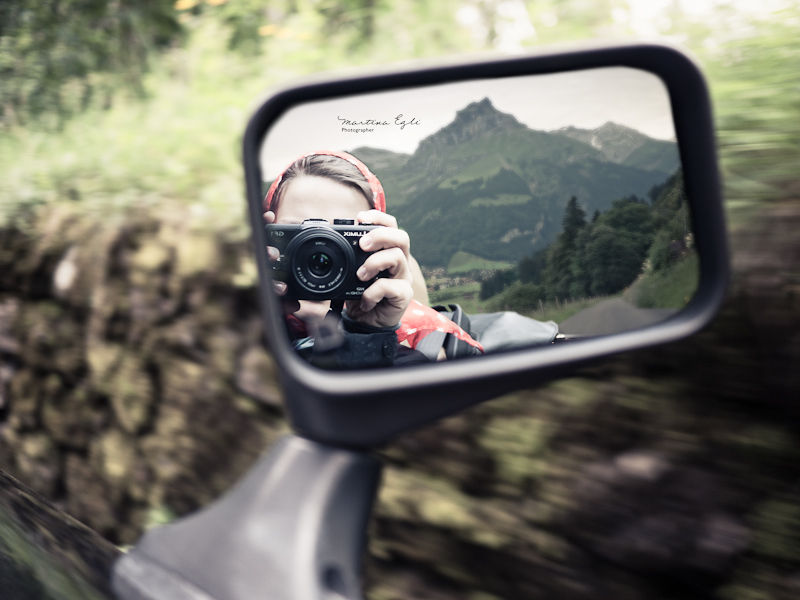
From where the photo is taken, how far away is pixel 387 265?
99 cm

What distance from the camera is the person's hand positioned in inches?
38.7

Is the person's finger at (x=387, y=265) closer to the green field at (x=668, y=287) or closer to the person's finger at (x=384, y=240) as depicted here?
the person's finger at (x=384, y=240)

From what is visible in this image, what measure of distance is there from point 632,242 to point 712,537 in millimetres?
1247

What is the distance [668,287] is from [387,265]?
0.63 metres

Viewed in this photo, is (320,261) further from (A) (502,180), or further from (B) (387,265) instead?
(A) (502,180)

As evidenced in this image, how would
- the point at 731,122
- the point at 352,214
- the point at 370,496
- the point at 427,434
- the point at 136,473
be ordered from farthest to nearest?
the point at 136,473
the point at 427,434
the point at 731,122
the point at 370,496
the point at 352,214

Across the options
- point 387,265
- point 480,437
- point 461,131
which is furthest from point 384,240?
point 480,437

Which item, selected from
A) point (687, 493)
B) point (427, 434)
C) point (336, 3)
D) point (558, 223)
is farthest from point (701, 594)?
point (336, 3)

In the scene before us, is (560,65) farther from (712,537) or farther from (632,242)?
(712,537)

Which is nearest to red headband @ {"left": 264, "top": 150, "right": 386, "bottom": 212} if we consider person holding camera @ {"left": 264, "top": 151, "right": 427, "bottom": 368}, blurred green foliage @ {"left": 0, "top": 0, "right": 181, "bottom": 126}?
person holding camera @ {"left": 264, "top": 151, "right": 427, "bottom": 368}

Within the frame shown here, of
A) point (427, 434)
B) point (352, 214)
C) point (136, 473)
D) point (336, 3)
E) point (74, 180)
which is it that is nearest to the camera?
point (352, 214)

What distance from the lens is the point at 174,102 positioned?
Result: 4.39 meters

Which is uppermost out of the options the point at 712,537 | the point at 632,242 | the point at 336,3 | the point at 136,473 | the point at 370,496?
the point at 336,3
